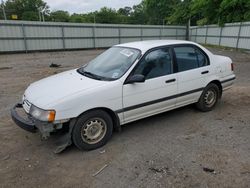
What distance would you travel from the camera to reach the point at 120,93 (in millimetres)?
3469

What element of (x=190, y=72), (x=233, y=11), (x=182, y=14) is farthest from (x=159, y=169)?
(x=182, y=14)

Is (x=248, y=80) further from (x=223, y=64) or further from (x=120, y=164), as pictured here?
(x=120, y=164)

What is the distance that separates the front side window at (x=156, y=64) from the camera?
3747 millimetres

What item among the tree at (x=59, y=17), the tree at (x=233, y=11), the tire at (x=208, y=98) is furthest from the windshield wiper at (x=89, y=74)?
the tree at (x=59, y=17)

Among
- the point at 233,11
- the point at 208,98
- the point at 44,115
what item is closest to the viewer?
the point at 44,115

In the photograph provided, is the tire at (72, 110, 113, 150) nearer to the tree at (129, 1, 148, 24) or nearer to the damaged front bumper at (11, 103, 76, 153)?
the damaged front bumper at (11, 103, 76, 153)

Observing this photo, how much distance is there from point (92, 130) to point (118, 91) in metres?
0.75

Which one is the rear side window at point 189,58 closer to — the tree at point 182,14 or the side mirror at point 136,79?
the side mirror at point 136,79

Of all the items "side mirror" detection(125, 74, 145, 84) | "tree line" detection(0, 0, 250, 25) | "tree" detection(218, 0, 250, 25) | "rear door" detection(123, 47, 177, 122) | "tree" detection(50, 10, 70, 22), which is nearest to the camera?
"side mirror" detection(125, 74, 145, 84)

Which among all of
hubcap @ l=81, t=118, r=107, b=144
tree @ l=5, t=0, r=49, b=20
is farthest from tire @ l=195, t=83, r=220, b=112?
tree @ l=5, t=0, r=49, b=20

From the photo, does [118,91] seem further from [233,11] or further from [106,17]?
[106,17]

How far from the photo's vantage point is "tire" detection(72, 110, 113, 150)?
10.6 feet

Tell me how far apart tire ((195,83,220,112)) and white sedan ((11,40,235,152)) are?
22 mm

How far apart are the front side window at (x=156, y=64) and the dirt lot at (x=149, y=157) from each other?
107 cm
